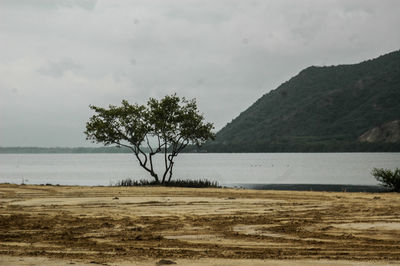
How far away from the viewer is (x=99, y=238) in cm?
1177

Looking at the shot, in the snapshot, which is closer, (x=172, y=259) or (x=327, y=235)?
(x=172, y=259)

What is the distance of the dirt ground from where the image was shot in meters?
9.20

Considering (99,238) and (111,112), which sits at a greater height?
(111,112)

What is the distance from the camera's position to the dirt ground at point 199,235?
9.20m

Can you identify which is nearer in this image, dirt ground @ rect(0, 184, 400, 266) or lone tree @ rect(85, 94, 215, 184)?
dirt ground @ rect(0, 184, 400, 266)

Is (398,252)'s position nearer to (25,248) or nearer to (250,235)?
(250,235)

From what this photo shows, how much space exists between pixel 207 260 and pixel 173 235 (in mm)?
3439

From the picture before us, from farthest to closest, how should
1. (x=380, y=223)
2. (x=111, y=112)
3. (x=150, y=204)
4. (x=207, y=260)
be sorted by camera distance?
(x=111, y=112)
(x=150, y=204)
(x=380, y=223)
(x=207, y=260)

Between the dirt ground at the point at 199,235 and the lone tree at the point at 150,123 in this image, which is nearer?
the dirt ground at the point at 199,235

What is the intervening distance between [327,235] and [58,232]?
6.36m

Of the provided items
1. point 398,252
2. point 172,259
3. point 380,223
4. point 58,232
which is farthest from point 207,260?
point 380,223

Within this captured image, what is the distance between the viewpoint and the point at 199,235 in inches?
479

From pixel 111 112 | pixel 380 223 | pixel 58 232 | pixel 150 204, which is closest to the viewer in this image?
pixel 58 232

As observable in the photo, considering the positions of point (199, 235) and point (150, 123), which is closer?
point (199, 235)
